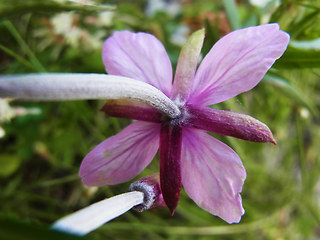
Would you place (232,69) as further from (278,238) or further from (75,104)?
(278,238)

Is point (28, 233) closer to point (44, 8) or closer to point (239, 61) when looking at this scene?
point (239, 61)

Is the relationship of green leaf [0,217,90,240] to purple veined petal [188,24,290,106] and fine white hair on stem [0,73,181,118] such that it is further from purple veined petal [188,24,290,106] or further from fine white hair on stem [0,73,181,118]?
purple veined petal [188,24,290,106]

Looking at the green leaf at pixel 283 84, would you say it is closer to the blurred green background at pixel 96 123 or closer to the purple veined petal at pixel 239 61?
the blurred green background at pixel 96 123

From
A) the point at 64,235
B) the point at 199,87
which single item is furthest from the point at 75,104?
the point at 64,235

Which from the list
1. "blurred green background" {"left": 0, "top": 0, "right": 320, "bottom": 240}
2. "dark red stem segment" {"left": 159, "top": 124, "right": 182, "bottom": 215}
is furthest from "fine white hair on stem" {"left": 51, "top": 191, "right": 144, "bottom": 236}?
"blurred green background" {"left": 0, "top": 0, "right": 320, "bottom": 240}

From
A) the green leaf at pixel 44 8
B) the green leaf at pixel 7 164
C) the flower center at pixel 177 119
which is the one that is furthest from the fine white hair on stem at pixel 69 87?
the green leaf at pixel 7 164

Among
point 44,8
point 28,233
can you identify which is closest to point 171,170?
point 28,233
